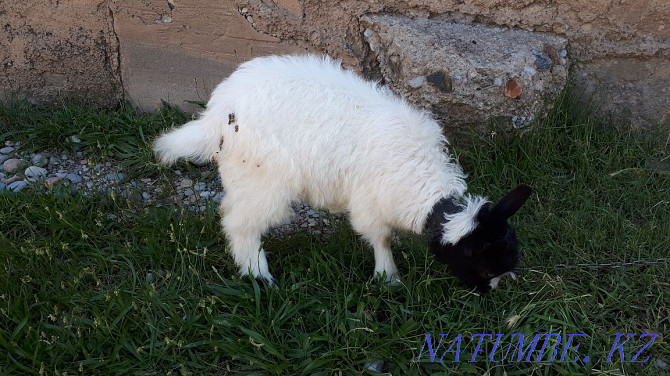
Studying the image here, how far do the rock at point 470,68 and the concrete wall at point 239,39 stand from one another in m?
0.10

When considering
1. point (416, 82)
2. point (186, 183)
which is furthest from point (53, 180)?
point (416, 82)

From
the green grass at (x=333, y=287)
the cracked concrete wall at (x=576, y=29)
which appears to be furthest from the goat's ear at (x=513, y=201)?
the cracked concrete wall at (x=576, y=29)

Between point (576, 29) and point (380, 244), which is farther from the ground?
point (576, 29)

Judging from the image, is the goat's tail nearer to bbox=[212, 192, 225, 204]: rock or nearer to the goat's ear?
bbox=[212, 192, 225, 204]: rock

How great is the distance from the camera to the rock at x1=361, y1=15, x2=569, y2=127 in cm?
430

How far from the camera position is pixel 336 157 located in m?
3.41

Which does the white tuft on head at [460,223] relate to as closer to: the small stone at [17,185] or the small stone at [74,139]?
the small stone at [17,185]

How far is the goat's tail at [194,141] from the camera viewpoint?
3549 millimetres

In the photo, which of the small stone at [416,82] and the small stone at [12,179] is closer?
the small stone at [416,82]

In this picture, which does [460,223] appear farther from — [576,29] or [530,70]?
[576,29]

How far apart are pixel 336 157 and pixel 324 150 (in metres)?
0.07

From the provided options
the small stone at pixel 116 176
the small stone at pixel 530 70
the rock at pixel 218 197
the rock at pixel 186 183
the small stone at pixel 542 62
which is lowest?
the small stone at pixel 116 176

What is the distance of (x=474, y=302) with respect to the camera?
136 inches

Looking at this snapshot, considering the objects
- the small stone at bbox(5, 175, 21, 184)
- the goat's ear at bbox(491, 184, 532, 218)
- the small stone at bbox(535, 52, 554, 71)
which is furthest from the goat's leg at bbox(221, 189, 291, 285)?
the small stone at bbox(535, 52, 554, 71)
